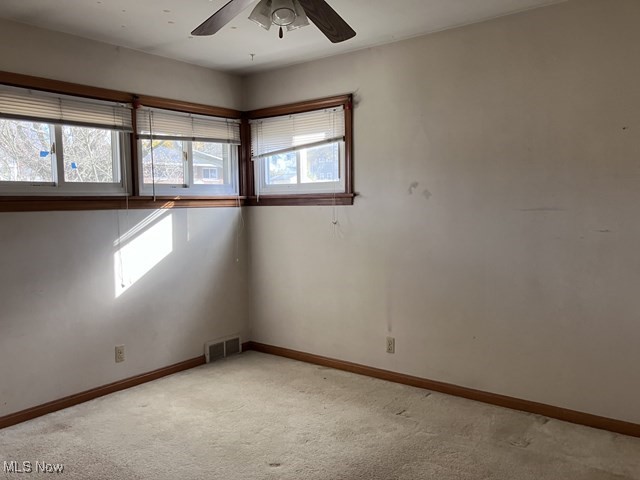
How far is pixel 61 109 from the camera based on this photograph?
3236 mm

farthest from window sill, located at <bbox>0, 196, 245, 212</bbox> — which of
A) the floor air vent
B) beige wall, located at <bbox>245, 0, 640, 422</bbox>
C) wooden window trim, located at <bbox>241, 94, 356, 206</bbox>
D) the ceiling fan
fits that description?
the ceiling fan

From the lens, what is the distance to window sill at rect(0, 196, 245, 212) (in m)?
3.06

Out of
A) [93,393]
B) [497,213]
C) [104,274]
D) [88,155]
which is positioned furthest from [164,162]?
[497,213]

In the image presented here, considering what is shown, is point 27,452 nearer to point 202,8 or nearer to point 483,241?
point 202,8

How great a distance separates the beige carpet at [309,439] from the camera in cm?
249

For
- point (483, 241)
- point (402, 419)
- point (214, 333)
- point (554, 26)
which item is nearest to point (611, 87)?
point (554, 26)

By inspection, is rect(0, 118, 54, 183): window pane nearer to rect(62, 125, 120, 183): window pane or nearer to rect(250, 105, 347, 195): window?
rect(62, 125, 120, 183): window pane

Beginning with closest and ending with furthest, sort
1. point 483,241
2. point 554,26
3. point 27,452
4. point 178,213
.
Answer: point 27,452 → point 554,26 → point 483,241 → point 178,213

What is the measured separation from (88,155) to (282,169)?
1.57 m

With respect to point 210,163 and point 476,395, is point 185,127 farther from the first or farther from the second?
point 476,395

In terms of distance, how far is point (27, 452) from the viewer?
2.70 metres

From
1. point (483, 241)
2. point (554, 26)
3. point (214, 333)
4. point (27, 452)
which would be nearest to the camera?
point (27, 452)

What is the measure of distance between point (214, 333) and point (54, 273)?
148cm

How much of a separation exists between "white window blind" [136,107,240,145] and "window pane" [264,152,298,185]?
14.4 inches
